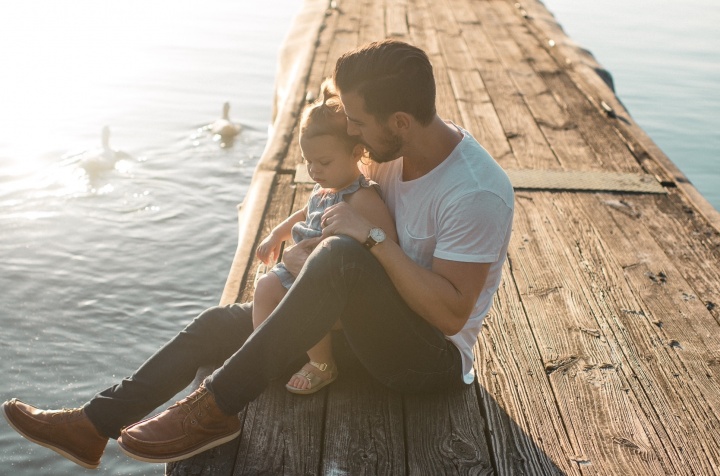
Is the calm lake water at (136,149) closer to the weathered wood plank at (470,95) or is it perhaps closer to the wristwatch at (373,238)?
the weathered wood plank at (470,95)

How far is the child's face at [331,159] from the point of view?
10.1ft

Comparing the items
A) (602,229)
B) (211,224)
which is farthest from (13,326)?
(602,229)

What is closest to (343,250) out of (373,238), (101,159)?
(373,238)

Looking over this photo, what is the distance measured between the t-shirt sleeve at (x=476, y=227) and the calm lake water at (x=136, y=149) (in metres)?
2.89

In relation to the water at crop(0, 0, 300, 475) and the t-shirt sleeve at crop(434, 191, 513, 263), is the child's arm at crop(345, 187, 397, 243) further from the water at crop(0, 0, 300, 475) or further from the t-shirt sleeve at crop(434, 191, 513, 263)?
the water at crop(0, 0, 300, 475)

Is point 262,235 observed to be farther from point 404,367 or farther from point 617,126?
point 617,126

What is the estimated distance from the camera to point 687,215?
5.04m

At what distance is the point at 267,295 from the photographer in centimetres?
313

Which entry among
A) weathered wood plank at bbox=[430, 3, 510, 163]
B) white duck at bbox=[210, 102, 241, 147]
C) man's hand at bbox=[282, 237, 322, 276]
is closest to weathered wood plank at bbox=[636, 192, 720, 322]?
weathered wood plank at bbox=[430, 3, 510, 163]

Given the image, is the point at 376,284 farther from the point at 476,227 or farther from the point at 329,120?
the point at 329,120

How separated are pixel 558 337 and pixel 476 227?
1.12 metres

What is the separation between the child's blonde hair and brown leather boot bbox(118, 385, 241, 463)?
3.05 ft

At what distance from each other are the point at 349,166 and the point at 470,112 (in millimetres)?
3731

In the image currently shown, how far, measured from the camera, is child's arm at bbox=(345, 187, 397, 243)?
3.08 metres
